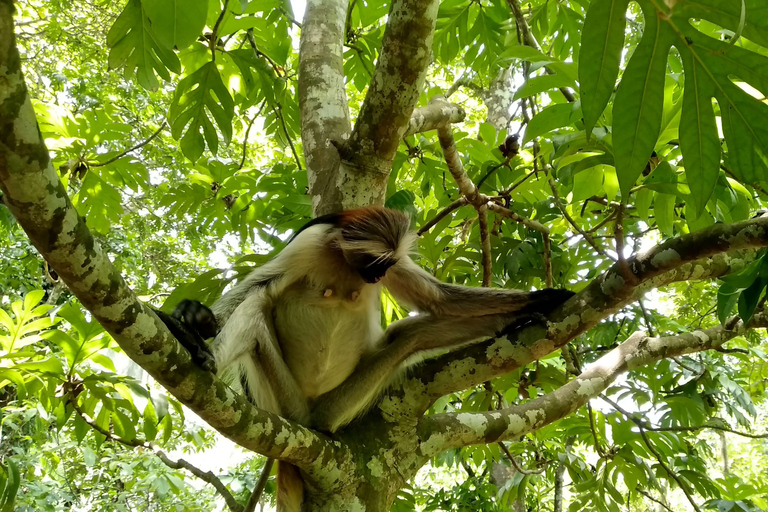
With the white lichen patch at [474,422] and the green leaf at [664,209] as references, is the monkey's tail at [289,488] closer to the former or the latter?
the white lichen patch at [474,422]

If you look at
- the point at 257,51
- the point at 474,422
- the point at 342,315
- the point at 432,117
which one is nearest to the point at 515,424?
the point at 474,422

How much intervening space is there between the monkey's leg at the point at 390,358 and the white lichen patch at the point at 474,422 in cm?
34

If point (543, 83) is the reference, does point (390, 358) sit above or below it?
below

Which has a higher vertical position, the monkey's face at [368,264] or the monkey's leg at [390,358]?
the monkey's face at [368,264]

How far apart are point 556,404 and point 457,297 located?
692 mm

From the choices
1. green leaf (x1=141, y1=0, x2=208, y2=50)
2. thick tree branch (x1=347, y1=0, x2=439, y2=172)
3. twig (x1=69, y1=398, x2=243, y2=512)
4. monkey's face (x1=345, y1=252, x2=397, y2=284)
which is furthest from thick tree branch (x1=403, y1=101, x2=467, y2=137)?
twig (x1=69, y1=398, x2=243, y2=512)

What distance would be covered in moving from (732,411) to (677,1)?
4879 millimetres

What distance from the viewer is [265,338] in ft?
7.37

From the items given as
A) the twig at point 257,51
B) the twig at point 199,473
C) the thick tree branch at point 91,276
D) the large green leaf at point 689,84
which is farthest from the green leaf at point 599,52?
the twig at point 257,51

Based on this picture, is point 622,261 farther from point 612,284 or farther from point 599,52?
point 599,52

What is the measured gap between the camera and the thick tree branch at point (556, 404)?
2.26 m

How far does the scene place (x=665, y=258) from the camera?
1.71 m

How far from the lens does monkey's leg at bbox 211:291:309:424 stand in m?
2.02

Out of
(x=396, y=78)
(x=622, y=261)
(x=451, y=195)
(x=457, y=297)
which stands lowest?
(x=622, y=261)
